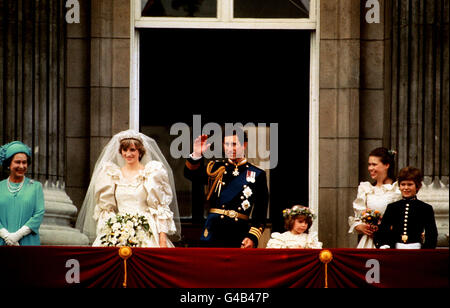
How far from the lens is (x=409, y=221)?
1125 cm

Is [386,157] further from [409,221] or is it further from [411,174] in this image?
[409,221]

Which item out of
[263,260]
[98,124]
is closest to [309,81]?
[98,124]

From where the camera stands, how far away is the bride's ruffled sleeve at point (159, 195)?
473 inches

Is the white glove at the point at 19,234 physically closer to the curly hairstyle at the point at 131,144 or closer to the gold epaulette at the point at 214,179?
the curly hairstyle at the point at 131,144

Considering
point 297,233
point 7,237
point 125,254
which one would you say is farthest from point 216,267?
point 7,237

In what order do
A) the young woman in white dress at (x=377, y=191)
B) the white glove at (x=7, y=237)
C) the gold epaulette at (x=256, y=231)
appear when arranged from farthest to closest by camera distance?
1. the young woman in white dress at (x=377, y=191)
2. the gold epaulette at (x=256, y=231)
3. the white glove at (x=7, y=237)

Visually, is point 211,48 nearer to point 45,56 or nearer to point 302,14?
point 302,14

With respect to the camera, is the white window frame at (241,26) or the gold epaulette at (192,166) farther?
the white window frame at (241,26)

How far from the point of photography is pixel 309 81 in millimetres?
14742

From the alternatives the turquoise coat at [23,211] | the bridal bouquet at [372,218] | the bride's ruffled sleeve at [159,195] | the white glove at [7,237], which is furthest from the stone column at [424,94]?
the white glove at [7,237]

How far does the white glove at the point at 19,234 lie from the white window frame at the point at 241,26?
3237 millimetres

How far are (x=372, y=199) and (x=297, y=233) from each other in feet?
3.17

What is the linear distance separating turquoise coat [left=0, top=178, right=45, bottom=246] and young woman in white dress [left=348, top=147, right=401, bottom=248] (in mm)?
3656
